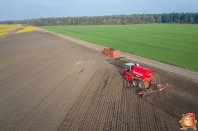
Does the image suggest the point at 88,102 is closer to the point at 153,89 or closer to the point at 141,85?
the point at 141,85

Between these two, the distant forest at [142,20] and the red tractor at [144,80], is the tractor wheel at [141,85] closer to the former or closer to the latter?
the red tractor at [144,80]

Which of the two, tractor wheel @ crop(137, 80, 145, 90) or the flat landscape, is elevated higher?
tractor wheel @ crop(137, 80, 145, 90)

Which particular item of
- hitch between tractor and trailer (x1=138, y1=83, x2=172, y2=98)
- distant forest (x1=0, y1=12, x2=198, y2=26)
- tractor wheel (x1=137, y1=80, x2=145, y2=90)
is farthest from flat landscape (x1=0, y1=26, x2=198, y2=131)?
distant forest (x1=0, y1=12, x2=198, y2=26)

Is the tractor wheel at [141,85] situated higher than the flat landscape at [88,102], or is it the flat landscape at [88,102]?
the tractor wheel at [141,85]

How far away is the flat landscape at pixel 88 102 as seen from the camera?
14148mm

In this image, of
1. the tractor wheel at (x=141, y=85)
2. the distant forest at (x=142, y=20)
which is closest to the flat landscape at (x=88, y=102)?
the tractor wheel at (x=141, y=85)

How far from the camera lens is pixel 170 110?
1554cm

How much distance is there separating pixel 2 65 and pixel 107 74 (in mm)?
20228

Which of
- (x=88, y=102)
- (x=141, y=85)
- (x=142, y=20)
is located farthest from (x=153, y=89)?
(x=142, y=20)

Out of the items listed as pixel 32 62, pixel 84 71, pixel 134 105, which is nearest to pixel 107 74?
pixel 84 71

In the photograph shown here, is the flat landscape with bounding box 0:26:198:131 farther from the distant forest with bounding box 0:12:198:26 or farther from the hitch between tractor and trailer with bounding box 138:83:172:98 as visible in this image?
the distant forest with bounding box 0:12:198:26

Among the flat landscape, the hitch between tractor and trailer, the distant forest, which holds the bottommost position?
the flat landscape

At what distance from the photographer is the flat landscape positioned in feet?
46.4

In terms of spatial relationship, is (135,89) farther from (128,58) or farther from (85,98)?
(128,58)
